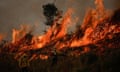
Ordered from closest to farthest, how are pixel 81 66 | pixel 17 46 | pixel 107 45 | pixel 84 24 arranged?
pixel 81 66 < pixel 107 45 < pixel 84 24 < pixel 17 46

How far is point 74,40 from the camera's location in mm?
29719

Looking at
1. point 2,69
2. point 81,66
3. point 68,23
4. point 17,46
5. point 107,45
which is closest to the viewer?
point 81,66

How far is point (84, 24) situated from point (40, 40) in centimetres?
599

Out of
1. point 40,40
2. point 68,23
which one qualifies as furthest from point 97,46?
point 40,40

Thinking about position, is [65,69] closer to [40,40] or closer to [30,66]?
[30,66]

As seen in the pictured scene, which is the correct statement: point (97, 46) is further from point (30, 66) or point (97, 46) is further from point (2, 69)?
point (2, 69)

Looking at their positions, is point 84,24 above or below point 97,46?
above

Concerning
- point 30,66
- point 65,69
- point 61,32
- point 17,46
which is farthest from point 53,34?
point 65,69

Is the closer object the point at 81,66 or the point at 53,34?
the point at 81,66

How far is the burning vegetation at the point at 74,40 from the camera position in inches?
1017

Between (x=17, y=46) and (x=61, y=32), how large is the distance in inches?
215

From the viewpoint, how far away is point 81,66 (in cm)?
2153

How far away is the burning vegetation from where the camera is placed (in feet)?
84.8

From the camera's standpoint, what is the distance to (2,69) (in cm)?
2303
